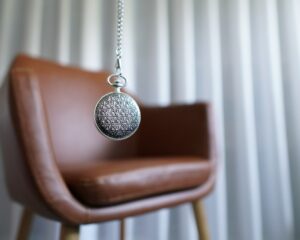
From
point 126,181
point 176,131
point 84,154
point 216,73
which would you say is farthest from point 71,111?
point 216,73

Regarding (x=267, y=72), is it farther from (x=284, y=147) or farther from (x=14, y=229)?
(x=14, y=229)

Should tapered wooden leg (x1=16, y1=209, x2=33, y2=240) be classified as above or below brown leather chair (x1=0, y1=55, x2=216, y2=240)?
below

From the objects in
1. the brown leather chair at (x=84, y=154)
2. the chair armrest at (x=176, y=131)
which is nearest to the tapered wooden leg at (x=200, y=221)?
the brown leather chair at (x=84, y=154)

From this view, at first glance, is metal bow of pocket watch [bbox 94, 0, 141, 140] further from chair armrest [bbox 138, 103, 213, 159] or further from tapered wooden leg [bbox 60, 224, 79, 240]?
chair armrest [bbox 138, 103, 213, 159]

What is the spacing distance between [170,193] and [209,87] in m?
0.71

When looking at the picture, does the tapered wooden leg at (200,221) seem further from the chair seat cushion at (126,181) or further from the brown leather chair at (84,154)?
the chair seat cushion at (126,181)

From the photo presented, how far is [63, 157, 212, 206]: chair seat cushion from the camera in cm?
61

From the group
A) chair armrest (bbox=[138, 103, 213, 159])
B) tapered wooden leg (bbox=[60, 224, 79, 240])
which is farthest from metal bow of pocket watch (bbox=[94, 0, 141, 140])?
chair armrest (bbox=[138, 103, 213, 159])

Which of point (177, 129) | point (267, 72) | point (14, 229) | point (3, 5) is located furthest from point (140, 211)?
point (3, 5)

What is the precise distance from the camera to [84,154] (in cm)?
108

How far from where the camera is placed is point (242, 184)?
1278mm

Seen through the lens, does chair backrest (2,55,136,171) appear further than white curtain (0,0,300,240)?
No

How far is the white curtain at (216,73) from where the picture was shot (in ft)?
4.11

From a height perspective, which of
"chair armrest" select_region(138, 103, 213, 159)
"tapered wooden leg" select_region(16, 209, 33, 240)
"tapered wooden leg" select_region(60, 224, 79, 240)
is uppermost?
Result: "chair armrest" select_region(138, 103, 213, 159)
